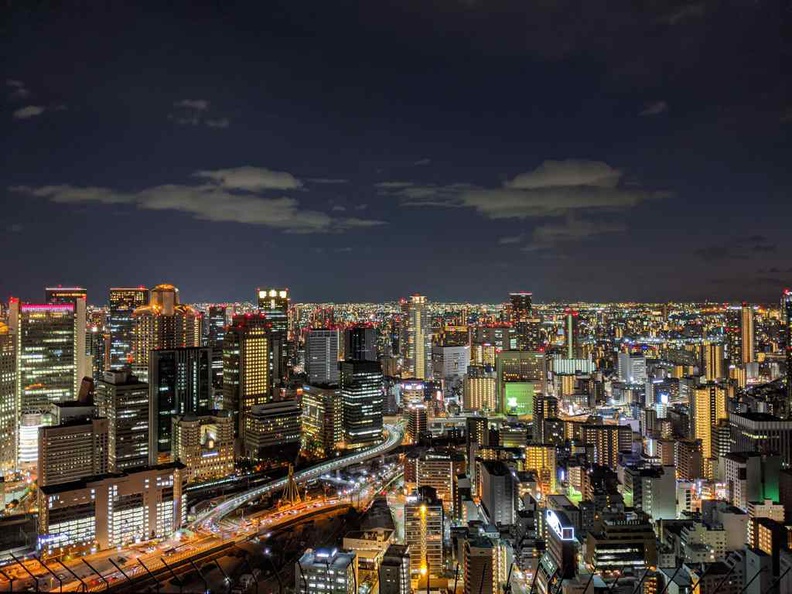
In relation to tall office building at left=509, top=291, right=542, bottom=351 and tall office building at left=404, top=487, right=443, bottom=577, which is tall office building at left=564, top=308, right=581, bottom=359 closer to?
tall office building at left=509, top=291, right=542, bottom=351

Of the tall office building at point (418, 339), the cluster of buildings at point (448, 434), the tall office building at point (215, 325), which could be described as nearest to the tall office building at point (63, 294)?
the cluster of buildings at point (448, 434)

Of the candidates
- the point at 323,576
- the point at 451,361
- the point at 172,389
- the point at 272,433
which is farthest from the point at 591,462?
the point at 451,361

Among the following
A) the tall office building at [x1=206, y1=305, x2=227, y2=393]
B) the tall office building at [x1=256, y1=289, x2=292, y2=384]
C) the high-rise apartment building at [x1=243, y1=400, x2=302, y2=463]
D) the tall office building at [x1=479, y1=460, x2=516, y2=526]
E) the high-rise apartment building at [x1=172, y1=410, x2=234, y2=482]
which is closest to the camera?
the tall office building at [x1=479, y1=460, x2=516, y2=526]

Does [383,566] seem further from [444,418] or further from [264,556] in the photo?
[444,418]

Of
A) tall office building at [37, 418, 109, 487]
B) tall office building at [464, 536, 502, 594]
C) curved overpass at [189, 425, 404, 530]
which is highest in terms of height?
tall office building at [37, 418, 109, 487]

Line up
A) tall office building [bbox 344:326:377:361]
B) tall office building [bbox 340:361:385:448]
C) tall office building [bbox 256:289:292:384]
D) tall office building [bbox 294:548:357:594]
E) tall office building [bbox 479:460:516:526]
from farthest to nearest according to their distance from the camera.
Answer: tall office building [bbox 344:326:377:361] < tall office building [bbox 256:289:292:384] < tall office building [bbox 340:361:385:448] < tall office building [bbox 479:460:516:526] < tall office building [bbox 294:548:357:594]

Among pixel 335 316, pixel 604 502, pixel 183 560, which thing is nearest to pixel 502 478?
pixel 604 502

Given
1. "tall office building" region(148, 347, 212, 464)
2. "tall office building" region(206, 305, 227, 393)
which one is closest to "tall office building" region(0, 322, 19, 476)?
"tall office building" region(148, 347, 212, 464)

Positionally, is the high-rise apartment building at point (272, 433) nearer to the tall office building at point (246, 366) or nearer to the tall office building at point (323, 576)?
the tall office building at point (246, 366)
